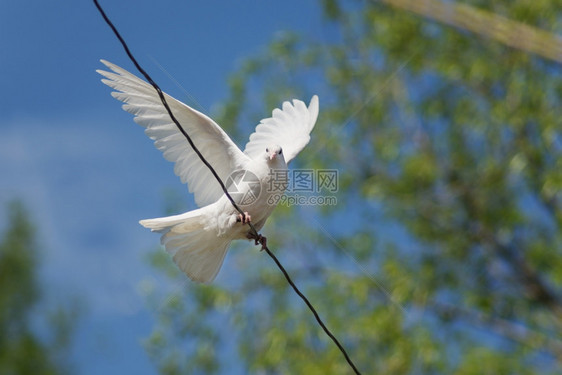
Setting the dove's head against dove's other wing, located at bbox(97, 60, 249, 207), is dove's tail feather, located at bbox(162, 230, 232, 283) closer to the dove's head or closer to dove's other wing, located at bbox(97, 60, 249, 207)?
dove's other wing, located at bbox(97, 60, 249, 207)

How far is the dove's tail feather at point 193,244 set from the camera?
5.17m

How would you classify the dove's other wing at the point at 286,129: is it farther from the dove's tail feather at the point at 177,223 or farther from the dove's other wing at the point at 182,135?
the dove's tail feather at the point at 177,223

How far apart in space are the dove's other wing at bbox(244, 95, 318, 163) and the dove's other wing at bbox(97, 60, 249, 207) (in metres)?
0.52

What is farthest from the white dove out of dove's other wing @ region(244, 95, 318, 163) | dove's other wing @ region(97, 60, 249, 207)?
dove's other wing @ region(244, 95, 318, 163)

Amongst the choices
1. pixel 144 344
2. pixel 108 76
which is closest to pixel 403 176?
pixel 144 344

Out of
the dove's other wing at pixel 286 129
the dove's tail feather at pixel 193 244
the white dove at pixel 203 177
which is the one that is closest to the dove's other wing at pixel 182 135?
the white dove at pixel 203 177

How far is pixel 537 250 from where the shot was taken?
10953 millimetres

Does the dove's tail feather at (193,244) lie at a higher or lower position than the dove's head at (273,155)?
lower

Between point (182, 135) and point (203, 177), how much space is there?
0.36 m

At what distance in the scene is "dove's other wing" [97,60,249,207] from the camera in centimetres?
501

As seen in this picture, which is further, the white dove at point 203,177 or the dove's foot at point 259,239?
the dove's foot at point 259,239

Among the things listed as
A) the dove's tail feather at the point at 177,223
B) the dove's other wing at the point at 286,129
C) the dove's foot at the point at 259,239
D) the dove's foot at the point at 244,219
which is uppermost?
the dove's tail feather at the point at 177,223

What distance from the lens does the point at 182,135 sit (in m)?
5.32

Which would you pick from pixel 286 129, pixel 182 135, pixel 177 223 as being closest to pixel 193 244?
pixel 177 223
